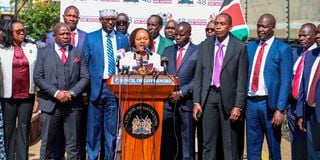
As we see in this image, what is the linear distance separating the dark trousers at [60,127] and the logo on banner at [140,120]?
1179 millimetres

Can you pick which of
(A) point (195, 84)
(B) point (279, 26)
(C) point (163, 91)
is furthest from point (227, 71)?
(B) point (279, 26)

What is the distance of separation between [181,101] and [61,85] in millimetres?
1590

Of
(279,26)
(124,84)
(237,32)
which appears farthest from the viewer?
(279,26)

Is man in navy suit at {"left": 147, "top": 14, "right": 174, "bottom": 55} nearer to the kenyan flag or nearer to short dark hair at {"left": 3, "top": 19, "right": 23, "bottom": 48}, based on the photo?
the kenyan flag

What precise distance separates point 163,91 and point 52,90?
156cm

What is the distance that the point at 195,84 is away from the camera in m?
6.65

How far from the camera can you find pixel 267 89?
6.59 metres

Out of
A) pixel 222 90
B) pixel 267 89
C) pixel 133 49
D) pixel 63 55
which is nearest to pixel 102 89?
pixel 63 55

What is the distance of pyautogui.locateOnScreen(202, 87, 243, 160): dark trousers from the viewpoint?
256 inches

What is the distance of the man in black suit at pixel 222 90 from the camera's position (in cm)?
645

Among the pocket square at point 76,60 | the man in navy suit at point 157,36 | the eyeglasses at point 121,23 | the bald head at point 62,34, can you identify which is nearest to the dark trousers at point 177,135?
the man in navy suit at point 157,36

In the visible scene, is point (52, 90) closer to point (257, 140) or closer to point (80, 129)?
point (80, 129)

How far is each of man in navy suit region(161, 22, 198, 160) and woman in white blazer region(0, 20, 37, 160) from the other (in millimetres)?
1827

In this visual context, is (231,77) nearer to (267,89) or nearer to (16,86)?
(267,89)
